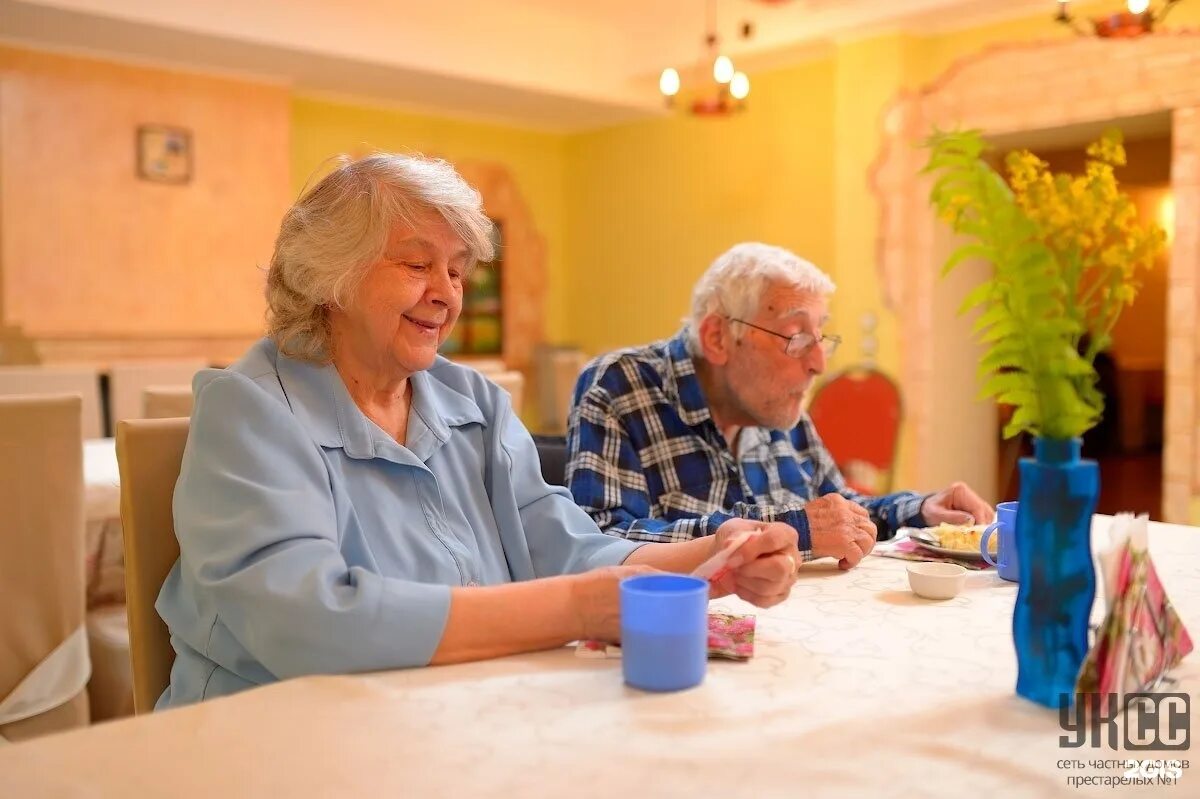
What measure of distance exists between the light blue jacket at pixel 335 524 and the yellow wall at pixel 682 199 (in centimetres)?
499

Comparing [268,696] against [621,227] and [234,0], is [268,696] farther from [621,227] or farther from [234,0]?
[621,227]

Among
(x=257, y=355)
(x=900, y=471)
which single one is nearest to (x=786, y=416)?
(x=257, y=355)

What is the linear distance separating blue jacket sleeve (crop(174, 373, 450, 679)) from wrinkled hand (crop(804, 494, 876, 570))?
671 mm

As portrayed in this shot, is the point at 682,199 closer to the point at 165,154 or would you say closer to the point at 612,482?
the point at 165,154

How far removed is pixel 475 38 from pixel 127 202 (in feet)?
7.32

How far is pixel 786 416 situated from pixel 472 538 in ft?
2.72

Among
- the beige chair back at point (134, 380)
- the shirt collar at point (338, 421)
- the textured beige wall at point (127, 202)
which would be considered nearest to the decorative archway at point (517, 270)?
the textured beige wall at point (127, 202)

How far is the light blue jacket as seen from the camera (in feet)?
3.39

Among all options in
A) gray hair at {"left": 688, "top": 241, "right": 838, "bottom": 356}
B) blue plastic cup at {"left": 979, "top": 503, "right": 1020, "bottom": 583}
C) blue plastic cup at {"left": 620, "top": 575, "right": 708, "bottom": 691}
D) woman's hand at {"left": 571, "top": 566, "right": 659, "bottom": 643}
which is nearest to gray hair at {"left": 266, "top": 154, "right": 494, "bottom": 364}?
woman's hand at {"left": 571, "top": 566, "right": 659, "bottom": 643}

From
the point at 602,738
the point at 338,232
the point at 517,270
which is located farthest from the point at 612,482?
the point at 517,270

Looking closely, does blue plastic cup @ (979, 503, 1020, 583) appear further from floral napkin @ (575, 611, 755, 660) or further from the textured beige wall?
the textured beige wall

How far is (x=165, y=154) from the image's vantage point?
18.9 ft

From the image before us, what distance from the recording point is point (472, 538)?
55.5 inches

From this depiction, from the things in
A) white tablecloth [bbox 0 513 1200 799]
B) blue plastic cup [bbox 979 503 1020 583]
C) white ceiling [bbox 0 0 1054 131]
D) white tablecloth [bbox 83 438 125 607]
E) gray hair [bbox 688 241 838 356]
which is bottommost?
white tablecloth [bbox 83 438 125 607]
